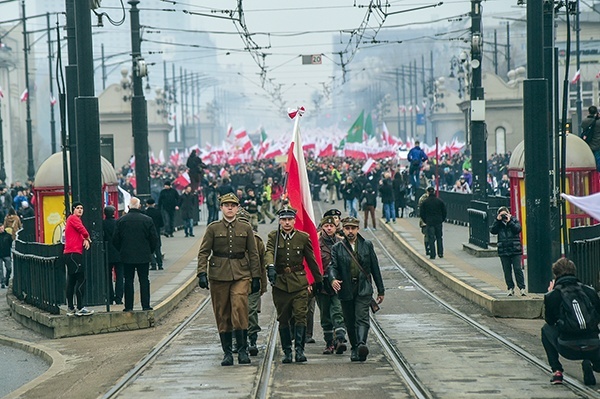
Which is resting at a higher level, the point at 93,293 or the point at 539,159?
the point at 539,159

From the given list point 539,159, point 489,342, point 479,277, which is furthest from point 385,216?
point 489,342

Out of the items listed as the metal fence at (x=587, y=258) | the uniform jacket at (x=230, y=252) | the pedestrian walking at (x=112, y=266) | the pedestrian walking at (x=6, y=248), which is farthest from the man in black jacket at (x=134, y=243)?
the pedestrian walking at (x=6, y=248)

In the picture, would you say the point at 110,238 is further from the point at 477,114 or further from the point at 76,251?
the point at 477,114

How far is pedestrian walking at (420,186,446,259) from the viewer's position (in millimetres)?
27844

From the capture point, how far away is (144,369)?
14719 millimetres

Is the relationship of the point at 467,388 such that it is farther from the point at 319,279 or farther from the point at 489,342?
the point at 489,342

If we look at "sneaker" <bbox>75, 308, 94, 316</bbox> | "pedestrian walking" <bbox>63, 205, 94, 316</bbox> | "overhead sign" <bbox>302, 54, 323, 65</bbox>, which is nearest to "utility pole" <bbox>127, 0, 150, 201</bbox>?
"pedestrian walking" <bbox>63, 205, 94, 316</bbox>

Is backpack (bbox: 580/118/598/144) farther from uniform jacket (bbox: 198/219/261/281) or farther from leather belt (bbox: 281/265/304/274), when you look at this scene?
uniform jacket (bbox: 198/219/261/281)

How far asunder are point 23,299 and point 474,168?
41.4 feet

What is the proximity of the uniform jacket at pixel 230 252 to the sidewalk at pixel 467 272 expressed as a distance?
19.9ft

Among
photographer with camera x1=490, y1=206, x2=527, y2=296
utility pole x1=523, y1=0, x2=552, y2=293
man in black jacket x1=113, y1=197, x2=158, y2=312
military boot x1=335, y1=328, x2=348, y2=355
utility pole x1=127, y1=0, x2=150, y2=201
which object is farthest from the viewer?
utility pole x1=127, y1=0, x2=150, y2=201

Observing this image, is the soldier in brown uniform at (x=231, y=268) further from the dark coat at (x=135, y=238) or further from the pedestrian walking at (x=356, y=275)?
the dark coat at (x=135, y=238)

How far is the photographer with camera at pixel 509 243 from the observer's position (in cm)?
2003

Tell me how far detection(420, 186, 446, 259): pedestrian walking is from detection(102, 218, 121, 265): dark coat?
339 inches
